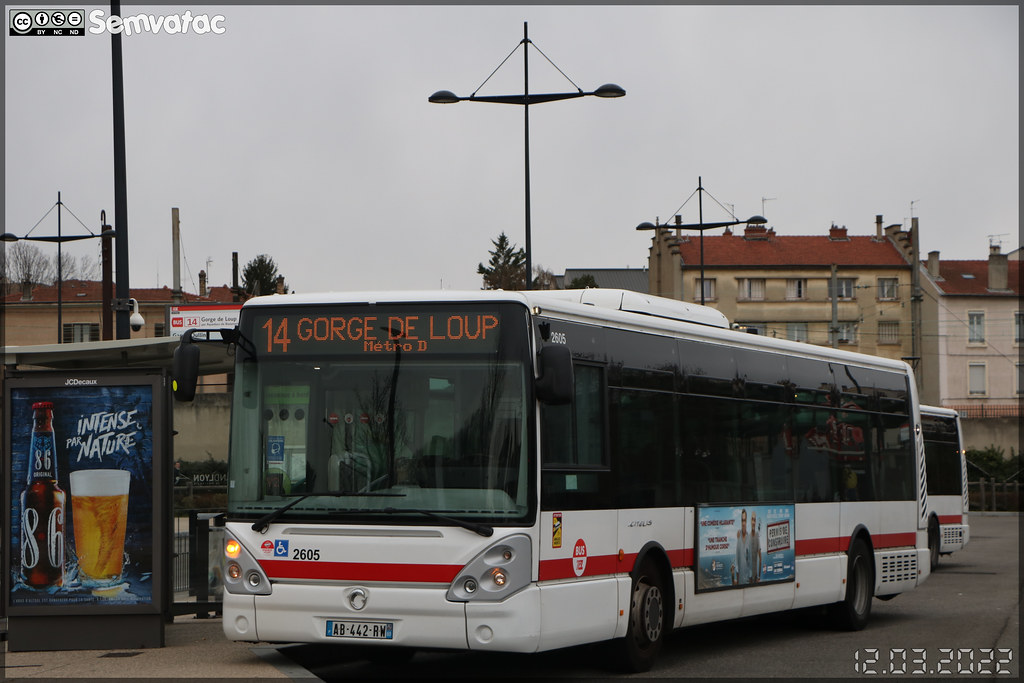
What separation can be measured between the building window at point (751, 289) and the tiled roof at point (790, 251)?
102 cm

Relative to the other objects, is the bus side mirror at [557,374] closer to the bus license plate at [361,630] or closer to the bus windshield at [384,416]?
the bus windshield at [384,416]

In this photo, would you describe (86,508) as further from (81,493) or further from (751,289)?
(751,289)

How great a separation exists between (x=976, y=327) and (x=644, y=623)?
81.5 meters

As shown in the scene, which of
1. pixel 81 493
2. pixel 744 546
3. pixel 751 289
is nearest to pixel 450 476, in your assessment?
pixel 81 493

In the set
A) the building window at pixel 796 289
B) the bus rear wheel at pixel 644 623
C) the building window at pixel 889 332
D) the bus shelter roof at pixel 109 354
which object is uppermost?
the building window at pixel 796 289

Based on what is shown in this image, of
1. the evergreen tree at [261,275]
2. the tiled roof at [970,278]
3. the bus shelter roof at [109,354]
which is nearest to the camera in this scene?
the bus shelter roof at [109,354]

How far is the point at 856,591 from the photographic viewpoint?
52.5ft

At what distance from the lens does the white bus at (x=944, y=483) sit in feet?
95.1

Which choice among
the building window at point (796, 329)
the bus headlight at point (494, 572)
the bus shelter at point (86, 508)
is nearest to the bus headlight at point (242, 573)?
the bus headlight at point (494, 572)

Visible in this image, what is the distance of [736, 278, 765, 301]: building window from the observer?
87125 mm

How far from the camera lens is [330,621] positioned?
10.1 meters

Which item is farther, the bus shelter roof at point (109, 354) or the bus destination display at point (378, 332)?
the bus shelter roof at point (109, 354)

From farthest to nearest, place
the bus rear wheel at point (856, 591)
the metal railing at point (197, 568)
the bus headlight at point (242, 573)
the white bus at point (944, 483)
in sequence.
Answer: the white bus at point (944, 483) < the bus rear wheel at point (856, 591) < the metal railing at point (197, 568) < the bus headlight at point (242, 573)

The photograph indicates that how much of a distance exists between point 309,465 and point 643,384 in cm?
315
